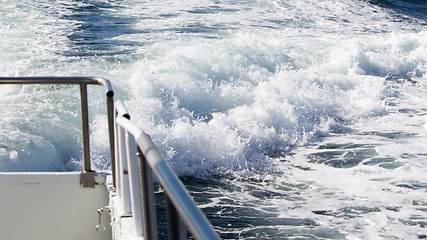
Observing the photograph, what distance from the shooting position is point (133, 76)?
10.1m

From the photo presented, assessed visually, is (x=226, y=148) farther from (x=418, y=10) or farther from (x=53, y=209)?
(x=418, y=10)

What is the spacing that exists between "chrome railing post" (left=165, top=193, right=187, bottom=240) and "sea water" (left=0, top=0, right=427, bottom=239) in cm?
478

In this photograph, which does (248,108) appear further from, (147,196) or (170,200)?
(170,200)

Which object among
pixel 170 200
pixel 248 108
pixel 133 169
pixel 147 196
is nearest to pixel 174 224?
pixel 170 200

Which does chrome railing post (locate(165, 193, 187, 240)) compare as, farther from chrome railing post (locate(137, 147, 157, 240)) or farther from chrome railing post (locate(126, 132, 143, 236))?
chrome railing post (locate(126, 132, 143, 236))

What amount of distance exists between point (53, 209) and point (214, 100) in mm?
7137

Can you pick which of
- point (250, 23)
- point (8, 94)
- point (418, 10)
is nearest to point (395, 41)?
point (250, 23)

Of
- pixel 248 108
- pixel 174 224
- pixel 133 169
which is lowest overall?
pixel 248 108

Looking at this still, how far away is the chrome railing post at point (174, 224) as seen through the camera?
4.02 feet

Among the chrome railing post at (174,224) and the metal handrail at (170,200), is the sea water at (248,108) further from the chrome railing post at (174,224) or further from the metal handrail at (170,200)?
the chrome railing post at (174,224)

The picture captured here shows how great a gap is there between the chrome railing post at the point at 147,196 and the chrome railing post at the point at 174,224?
306 mm

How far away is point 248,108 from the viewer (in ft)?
32.7

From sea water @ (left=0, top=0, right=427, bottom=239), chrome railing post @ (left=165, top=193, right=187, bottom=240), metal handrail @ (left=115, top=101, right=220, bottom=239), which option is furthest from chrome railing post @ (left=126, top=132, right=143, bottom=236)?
sea water @ (left=0, top=0, right=427, bottom=239)

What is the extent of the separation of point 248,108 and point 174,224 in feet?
28.7
